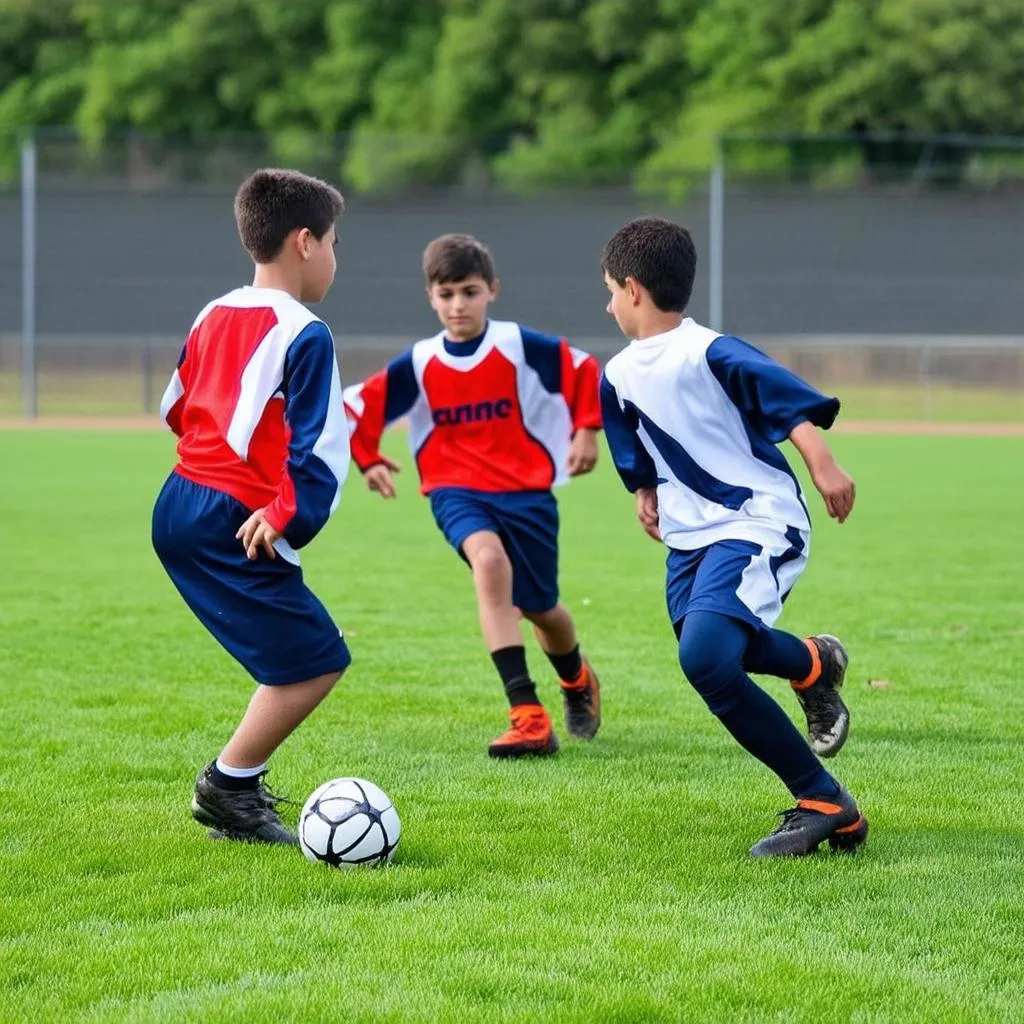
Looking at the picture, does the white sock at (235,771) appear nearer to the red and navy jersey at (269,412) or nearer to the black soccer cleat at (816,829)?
the red and navy jersey at (269,412)

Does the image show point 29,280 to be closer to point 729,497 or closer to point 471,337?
point 471,337

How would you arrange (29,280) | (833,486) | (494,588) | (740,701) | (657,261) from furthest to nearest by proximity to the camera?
(29,280) → (494,588) → (657,261) → (740,701) → (833,486)

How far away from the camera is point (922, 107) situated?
1308 inches

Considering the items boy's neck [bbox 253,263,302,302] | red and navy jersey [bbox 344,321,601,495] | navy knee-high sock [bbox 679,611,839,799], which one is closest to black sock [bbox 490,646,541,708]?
red and navy jersey [bbox 344,321,601,495]

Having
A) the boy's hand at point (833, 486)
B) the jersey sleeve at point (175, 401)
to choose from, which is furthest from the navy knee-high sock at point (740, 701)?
the jersey sleeve at point (175, 401)

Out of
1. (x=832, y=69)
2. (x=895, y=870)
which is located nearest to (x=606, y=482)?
(x=895, y=870)

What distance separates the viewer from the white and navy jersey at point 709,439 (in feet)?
14.1

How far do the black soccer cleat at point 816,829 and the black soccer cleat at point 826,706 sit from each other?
28cm

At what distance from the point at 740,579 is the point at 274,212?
4.83 ft

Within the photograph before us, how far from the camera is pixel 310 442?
403cm

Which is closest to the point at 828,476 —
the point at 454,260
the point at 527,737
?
the point at 527,737

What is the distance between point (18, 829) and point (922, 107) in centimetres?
3144

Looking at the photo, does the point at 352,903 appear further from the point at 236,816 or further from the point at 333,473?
the point at 333,473

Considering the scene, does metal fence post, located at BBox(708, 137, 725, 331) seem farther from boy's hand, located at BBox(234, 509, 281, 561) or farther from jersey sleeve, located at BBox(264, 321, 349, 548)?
boy's hand, located at BBox(234, 509, 281, 561)
